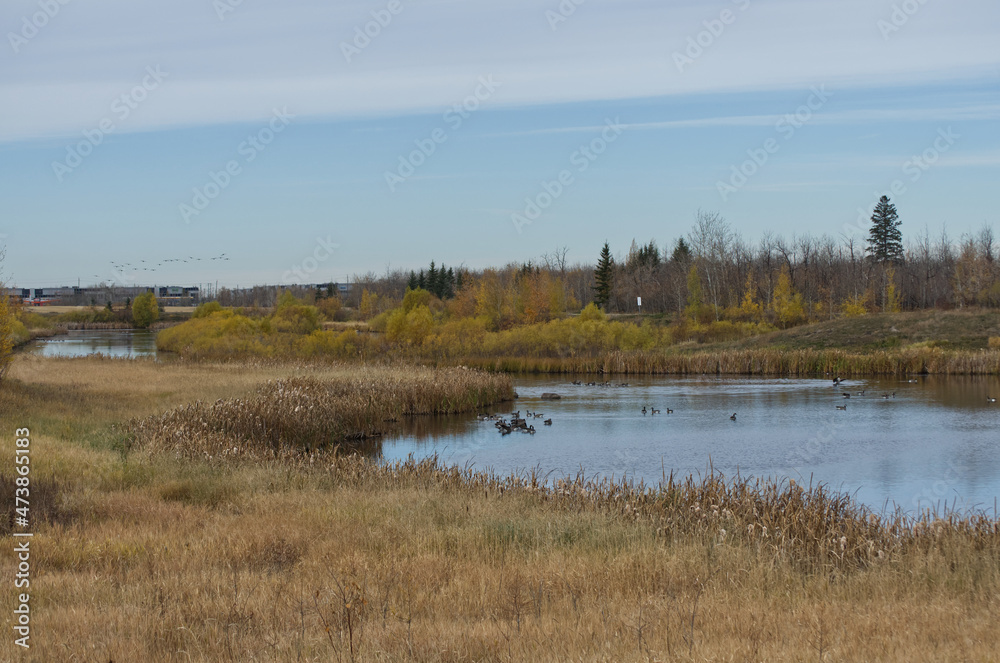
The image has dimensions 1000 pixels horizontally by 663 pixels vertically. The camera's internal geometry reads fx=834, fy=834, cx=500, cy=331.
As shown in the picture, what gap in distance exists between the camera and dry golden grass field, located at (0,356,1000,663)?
588 cm

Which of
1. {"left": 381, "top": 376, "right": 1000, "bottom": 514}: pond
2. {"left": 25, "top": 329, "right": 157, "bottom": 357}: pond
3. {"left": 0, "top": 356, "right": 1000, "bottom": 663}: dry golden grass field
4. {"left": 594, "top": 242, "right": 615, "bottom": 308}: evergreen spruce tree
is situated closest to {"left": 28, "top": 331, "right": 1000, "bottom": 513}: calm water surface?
{"left": 381, "top": 376, "right": 1000, "bottom": 514}: pond

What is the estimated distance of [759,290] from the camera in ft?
308

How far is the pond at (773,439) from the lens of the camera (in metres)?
18.7

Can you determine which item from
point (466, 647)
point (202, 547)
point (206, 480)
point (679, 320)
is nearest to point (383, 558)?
point (202, 547)

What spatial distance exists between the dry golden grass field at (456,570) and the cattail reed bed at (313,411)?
8.00 ft

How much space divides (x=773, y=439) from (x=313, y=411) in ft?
44.9

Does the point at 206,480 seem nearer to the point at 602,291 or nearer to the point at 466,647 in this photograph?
the point at 466,647

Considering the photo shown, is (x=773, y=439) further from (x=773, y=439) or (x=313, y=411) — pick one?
(x=313, y=411)

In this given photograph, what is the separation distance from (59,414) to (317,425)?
6951 mm

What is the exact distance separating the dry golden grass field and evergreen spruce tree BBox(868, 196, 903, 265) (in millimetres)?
89597

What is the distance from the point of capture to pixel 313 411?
24609 mm

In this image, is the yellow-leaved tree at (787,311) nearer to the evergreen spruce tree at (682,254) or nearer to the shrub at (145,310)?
the evergreen spruce tree at (682,254)

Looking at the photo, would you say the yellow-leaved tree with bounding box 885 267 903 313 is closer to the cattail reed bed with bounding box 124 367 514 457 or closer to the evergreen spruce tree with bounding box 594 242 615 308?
the evergreen spruce tree with bounding box 594 242 615 308

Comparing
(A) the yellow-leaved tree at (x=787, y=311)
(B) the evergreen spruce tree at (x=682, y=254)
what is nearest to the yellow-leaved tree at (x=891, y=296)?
(A) the yellow-leaved tree at (x=787, y=311)
